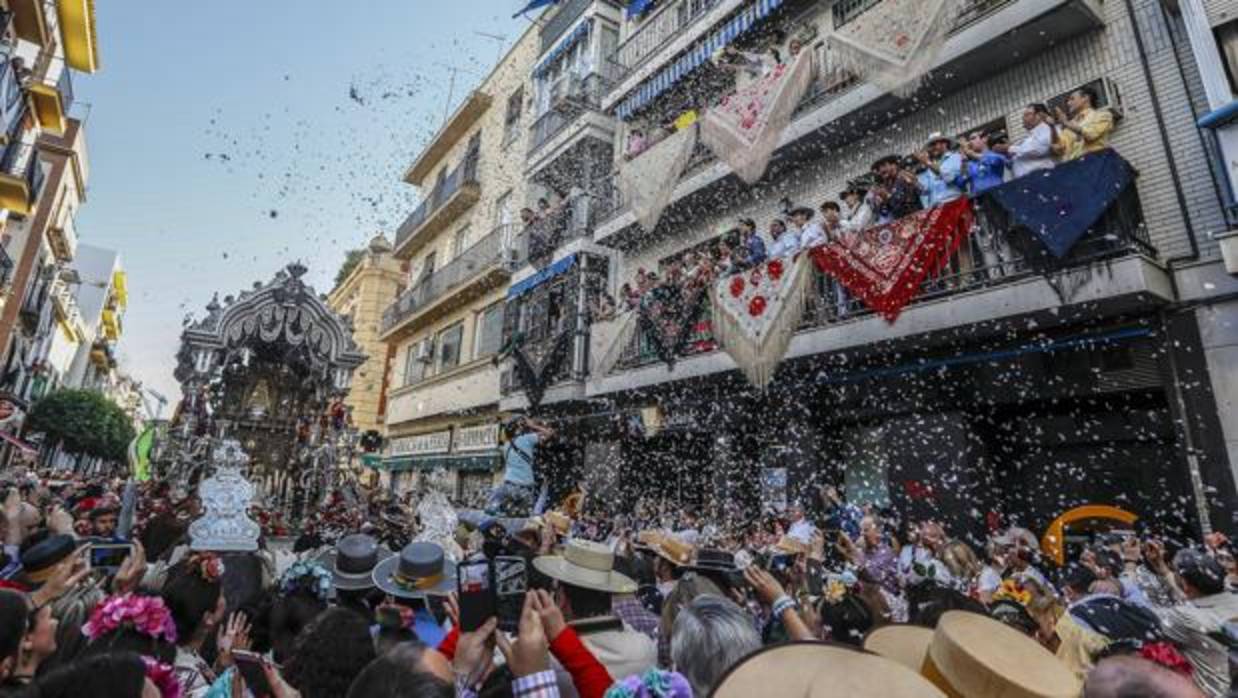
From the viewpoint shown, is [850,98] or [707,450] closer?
[850,98]

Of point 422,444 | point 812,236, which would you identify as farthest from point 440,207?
point 812,236

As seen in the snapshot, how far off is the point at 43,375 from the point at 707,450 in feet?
121

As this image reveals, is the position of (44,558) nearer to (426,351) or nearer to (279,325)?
(279,325)

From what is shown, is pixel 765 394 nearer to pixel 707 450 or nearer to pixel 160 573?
pixel 707 450

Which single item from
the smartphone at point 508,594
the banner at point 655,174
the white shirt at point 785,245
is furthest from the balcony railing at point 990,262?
the smartphone at point 508,594

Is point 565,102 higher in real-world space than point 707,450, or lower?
higher

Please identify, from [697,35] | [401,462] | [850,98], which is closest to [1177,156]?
[850,98]

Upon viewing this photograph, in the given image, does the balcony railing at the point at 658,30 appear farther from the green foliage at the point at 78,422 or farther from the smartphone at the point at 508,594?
the green foliage at the point at 78,422

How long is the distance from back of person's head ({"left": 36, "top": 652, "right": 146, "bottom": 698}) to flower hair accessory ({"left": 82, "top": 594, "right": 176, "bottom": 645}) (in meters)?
0.78

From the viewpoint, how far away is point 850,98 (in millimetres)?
9719

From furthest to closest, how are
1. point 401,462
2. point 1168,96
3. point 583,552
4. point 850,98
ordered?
point 401,462 → point 850,98 → point 1168,96 → point 583,552

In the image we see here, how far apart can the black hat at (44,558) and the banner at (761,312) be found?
790 centimetres

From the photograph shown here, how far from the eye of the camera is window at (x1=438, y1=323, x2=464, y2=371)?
22031mm

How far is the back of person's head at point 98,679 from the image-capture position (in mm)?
1586
